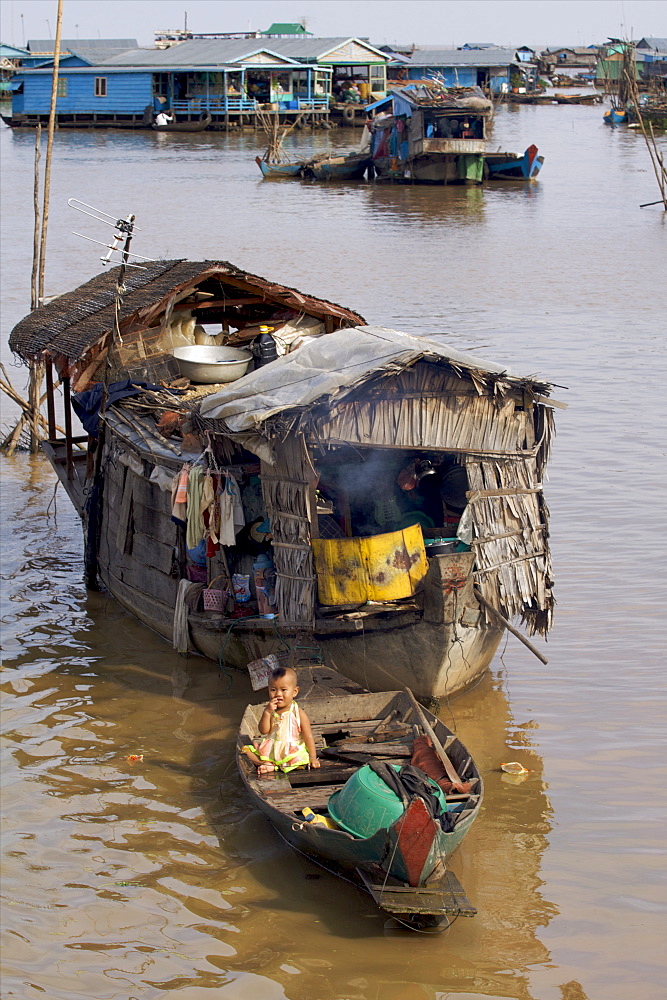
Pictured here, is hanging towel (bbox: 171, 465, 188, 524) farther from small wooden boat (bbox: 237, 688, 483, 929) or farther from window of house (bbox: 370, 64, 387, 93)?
window of house (bbox: 370, 64, 387, 93)

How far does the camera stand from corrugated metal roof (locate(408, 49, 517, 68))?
2319 inches

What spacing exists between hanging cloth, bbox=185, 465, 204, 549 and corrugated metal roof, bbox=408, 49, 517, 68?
2221 inches

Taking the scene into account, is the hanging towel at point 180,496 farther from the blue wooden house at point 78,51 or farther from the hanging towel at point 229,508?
the blue wooden house at point 78,51

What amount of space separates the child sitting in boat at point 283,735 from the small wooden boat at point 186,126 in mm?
47519

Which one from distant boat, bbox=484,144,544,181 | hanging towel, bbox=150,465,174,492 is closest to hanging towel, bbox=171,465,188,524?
hanging towel, bbox=150,465,174,492

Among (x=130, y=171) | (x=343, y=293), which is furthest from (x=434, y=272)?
(x=130, y=171)

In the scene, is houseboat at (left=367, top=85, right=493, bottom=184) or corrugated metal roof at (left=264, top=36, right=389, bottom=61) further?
corrugated metal roof at (left=264, top=36, right=389, bottom=61)

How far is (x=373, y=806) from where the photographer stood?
4957mm

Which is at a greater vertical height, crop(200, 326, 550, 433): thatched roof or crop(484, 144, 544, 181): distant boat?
crop(484, 144, 544, 181): distant boat

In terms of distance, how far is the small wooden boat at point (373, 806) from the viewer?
Result: 4.68m

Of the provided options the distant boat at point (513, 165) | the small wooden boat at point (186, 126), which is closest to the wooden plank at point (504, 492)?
the distant boat at point (513, 165)

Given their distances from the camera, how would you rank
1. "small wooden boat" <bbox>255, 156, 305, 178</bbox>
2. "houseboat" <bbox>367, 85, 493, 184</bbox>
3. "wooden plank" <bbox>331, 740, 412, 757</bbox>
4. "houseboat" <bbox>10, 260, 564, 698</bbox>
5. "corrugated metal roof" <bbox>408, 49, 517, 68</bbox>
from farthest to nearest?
"corrugated metal roof" <bbox>408, 49, 517, 68</bbox> < "small wooden boat" <bbox>255, 156, 305, 178</bbox> < "houseboat" <bbox>367, 85, 493, 184</bbox> < "houseboat" <bbox>10, 260, 564, 698</bbox> < "wooden plank" <bbox>331, 740, 412, 757</bbox>

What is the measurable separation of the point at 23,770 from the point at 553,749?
315 cm

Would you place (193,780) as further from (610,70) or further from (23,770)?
(610,70)
